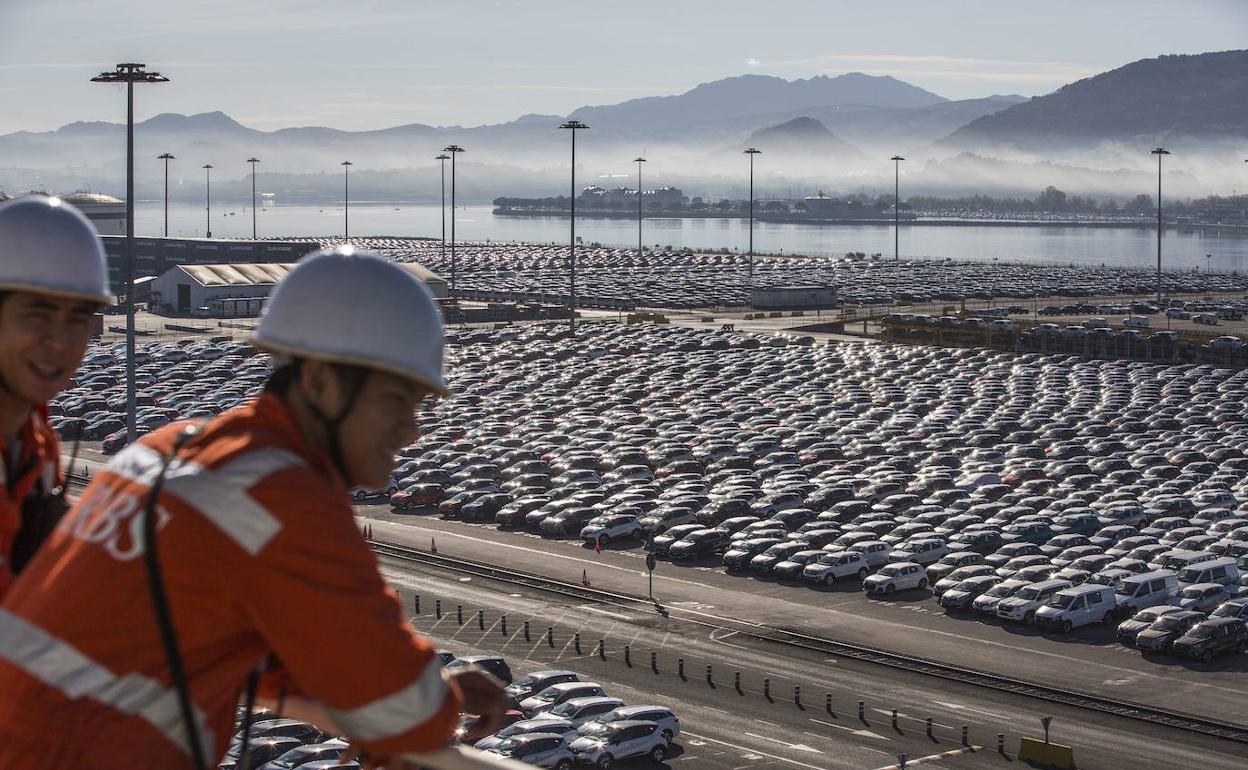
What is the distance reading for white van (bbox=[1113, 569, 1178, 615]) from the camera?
79.9ft

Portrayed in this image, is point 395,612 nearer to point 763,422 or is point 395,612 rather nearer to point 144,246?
point 763,422

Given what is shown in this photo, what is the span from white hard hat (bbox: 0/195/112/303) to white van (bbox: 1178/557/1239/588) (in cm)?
2519

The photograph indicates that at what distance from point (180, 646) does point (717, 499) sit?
3032 cm

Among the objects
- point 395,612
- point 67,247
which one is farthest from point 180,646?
point 67,247

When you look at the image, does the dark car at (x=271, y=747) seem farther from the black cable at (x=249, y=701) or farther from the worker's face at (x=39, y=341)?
the black cable at (x=249, y=701)

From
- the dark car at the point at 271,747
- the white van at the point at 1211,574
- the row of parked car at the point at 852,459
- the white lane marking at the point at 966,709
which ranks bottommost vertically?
the white lane marking at the point at 966,709

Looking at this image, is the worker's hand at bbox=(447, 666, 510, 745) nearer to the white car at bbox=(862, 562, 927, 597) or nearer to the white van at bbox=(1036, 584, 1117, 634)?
the white van at bbox=(1036, 584, 1117, 634)

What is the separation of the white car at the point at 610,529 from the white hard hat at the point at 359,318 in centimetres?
2751

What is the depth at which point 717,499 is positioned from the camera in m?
32.0

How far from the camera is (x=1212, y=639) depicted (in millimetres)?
22062

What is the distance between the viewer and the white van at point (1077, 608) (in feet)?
77.2

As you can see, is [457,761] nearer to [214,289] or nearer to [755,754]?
[755,754]

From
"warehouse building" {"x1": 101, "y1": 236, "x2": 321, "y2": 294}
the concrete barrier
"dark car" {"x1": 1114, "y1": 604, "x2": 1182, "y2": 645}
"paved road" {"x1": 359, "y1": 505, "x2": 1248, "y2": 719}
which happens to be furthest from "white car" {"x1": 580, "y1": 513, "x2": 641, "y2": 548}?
"warehouse building" {"x1": 101, "y1": 236, "x2": 321, "y2": 294}

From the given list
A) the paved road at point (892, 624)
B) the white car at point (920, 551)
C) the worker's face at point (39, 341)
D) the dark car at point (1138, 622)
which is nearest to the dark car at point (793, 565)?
the paved road at point (892, 624)
